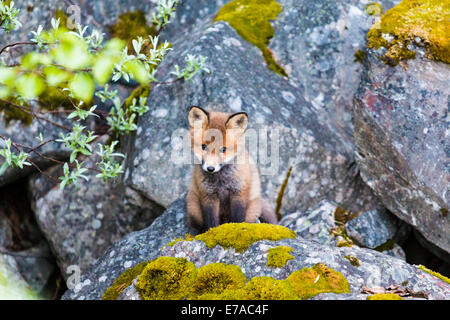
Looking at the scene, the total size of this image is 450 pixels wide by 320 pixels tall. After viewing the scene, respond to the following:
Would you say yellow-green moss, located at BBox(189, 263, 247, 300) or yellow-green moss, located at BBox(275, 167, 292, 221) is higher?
yellow-green moss, located at BBox(189, 263, 247, 300)

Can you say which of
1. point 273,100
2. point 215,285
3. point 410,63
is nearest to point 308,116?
point 273,100

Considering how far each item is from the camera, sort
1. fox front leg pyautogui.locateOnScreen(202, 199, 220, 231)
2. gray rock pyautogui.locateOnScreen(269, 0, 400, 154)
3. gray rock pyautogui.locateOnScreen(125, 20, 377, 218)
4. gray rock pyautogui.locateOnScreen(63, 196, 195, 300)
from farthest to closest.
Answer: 1. gray rock pyautogui.locateOnScreen(269, 0, 400, 154)
2. gray rock pyautogui.locateOnScreen(125, 20, 377, 218)
3. fox front leg pyautogui.locateOnScreen(202, 199, 220, 231)
4. gray rock pyautogui.locateOnScreen(63, 196, 195, 300)

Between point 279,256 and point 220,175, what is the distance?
2085 mm

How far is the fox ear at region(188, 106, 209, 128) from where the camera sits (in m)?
5.18

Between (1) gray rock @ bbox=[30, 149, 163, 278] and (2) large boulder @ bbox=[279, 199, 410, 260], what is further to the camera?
(1) gray rock @ bbox=[30, 149, 163, 278]

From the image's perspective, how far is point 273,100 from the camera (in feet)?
22.6

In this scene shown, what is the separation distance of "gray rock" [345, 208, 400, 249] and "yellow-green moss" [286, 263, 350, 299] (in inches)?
111

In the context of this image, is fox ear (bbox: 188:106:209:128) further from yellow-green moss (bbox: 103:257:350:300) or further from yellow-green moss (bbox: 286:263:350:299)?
yellow-green moss (bbox: 286:263:350:299)

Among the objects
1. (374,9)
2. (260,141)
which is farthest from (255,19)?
(260,141)

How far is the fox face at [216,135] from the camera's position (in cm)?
515

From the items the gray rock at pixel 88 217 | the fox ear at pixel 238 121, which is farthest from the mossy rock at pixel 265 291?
the gray rock at pixel 88 217

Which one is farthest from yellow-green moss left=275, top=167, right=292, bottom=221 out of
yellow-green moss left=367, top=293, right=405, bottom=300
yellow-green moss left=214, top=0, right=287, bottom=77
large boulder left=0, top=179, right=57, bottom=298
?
large boulder left=0, top=179, right=57, bottom=298
